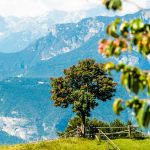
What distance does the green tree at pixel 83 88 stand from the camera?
7088 cm

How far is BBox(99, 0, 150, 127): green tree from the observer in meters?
7.96

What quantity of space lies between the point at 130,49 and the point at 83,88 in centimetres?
6663

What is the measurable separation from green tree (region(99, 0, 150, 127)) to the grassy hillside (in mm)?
52202

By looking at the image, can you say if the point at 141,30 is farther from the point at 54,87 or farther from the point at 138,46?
the point at 54,87

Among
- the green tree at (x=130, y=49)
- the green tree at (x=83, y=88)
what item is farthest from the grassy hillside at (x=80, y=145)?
the green tree at (x=130, y=49)

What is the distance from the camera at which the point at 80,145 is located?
62.4 meters

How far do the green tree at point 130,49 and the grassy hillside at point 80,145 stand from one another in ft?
171

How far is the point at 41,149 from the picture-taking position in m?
59.8

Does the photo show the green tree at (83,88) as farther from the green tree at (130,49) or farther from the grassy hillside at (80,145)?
the green tree at (130,49)

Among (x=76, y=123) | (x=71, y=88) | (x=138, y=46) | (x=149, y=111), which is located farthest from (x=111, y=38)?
(x=76, y=123)

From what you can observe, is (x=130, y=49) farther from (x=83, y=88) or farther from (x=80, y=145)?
Result: (x=83, y=88)

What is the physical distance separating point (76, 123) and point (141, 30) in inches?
4665

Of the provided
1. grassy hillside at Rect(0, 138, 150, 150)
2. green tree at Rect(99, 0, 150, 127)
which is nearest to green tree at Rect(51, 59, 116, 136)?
grassy hillside at Rect(0, 138, 150, 150)

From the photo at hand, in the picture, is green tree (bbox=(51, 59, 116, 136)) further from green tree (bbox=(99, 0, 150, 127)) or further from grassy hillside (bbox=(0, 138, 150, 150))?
green tree (bbox=(99, 0, 150, 127))
